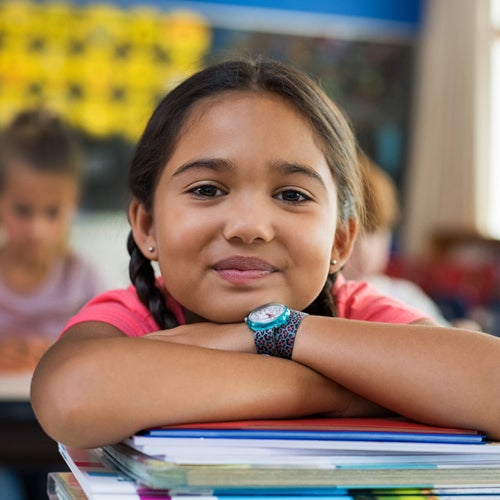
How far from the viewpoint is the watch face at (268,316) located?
0.83 m

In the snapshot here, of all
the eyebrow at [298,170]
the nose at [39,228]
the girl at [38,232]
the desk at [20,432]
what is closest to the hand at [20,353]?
the desk at [20,432]

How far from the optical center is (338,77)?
716 cm

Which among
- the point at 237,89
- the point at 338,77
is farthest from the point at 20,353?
the point at 338,77

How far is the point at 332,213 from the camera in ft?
3.21

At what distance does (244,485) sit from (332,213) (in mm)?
405

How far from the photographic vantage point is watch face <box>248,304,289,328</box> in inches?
32.7

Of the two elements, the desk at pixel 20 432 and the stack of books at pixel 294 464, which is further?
the desk at pixel 20 432

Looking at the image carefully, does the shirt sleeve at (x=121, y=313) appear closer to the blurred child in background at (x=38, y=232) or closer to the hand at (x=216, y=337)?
the hand at (x=216, y=337)

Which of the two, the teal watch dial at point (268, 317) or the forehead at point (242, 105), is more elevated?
the forehead at point (242, 105)

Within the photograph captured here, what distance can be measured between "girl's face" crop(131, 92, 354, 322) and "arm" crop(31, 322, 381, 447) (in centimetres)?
13

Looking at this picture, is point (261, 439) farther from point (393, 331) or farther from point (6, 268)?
point (6, 268)

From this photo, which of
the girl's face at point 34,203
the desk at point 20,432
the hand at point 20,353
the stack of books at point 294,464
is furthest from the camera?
the girl's face at point 34,203

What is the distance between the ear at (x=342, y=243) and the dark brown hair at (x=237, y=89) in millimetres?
11

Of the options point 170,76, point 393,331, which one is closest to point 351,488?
point 393,331
